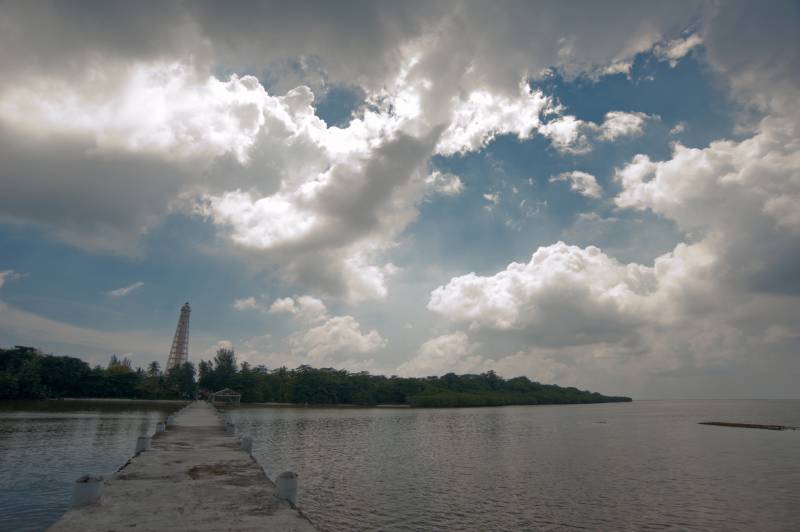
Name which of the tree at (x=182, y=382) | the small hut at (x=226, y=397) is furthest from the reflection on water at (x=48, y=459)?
the tree at (x=182, y=382)

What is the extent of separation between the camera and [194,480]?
17406 millimetres

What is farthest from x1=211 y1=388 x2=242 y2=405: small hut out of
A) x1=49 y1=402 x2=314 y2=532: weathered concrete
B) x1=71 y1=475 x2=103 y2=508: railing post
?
x1=71 y1=475 x2=103 y2=508: railing post

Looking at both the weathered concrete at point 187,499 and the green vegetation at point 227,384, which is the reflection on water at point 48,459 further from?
the green vegetation at point 227,384

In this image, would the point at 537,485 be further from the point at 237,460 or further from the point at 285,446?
the point at 285,446

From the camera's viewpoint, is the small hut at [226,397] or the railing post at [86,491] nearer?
the railing post at [86,491]

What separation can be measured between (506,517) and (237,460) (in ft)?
42.8

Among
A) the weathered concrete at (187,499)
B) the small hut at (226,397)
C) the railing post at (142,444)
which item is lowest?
the small hut at (226,397)

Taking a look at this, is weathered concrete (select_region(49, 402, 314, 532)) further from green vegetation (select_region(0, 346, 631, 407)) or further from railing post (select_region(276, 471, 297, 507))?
green vegetation (select_region(0, 346, 631, 407))

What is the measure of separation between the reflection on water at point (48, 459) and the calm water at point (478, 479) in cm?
8

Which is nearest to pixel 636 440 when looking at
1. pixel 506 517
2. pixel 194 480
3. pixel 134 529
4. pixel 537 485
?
pixel 537 485

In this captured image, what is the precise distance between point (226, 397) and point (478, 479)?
11553cm

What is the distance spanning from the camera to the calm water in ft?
66.3

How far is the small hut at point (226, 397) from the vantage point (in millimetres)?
118681

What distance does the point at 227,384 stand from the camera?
131 m
